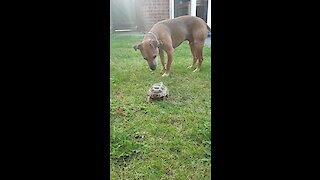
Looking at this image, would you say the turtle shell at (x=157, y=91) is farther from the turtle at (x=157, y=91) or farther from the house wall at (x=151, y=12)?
the house wall at (x=151, y=12)

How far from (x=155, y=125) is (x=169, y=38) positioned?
0.32 m

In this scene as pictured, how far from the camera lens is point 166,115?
0.76 metres

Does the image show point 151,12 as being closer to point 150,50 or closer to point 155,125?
point 150,50

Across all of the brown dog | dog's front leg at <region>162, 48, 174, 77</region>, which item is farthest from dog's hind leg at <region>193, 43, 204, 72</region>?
dog's front leg at <region>162, 48, 174, 77</region>

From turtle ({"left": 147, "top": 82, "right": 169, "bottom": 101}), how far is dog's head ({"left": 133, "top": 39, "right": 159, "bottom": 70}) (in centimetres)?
7

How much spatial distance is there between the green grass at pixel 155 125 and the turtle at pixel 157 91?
17 mm

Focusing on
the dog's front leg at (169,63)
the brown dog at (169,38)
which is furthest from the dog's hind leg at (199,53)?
the dog's front leg at (169,63)

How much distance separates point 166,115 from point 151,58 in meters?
0.22

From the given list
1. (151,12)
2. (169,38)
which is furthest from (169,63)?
(151,12)

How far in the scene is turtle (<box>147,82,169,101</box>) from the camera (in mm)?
745
